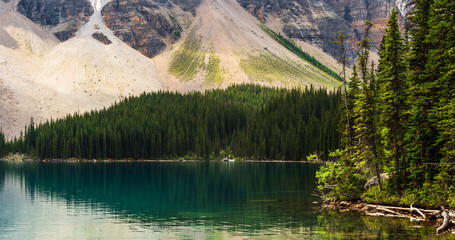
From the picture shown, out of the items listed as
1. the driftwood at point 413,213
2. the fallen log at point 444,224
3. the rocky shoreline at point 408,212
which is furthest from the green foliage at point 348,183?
the fallen log at point 444,224

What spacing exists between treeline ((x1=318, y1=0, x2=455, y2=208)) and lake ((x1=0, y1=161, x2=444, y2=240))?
13.6ft

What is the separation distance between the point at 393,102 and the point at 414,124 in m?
3.58

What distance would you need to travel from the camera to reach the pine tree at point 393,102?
54531mm

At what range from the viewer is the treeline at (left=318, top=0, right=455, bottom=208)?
49344 millimetres

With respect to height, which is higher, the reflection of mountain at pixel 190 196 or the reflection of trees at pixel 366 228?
the reflection of mountain at pixel 190 196

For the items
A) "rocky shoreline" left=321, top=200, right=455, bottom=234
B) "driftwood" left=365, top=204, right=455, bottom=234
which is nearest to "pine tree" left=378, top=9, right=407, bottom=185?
"driftwood" left=365, top=204, right=455, bottom=234

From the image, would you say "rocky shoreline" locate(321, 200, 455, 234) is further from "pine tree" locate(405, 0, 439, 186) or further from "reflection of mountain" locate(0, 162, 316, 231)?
"reflection of mountain" locate(0, 162, 316, 231)

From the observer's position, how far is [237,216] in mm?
56750

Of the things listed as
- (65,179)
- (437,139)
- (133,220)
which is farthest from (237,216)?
(65,179)

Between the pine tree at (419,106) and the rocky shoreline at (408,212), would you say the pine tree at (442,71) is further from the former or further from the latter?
the rocky shoreline at (408,212)

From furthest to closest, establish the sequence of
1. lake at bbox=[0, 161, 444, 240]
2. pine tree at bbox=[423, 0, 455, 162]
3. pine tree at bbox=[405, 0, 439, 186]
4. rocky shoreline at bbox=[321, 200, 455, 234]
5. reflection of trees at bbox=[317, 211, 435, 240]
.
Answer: pine tree at bbox=[405, 0, 439, 186] < pine tree at bbox=[423, 0, 455, 162] < lake at bbox=[0, 161, 444, 240] < rocky shoreline at bbox=[321, 200, 455, 234] < reflection of trees at bbox=[317, 211, 435, 240]

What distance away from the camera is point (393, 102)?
54.9m

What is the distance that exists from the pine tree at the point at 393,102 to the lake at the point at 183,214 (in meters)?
7.75

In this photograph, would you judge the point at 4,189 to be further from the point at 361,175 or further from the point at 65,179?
the point at 361,175
